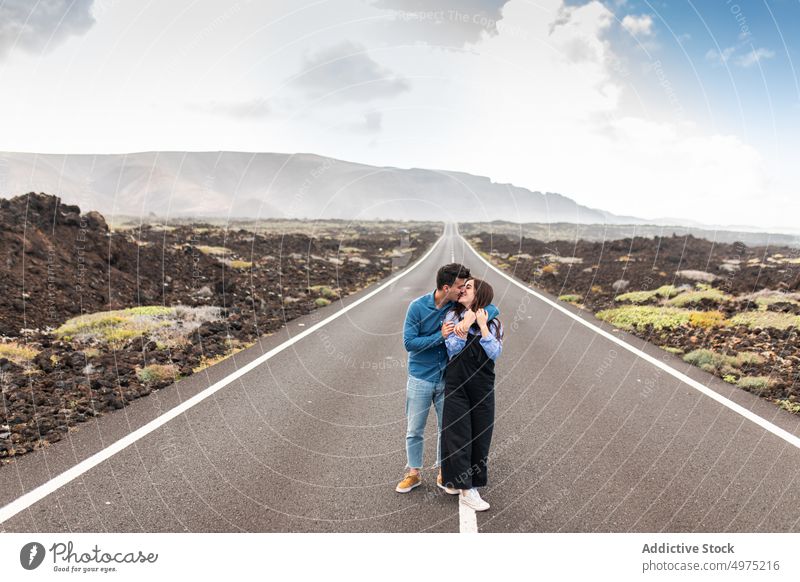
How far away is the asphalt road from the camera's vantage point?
170 inches

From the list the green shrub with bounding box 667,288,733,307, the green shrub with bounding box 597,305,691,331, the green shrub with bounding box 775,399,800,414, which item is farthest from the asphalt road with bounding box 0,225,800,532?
the green shrub with bounding box 667,288,733,307

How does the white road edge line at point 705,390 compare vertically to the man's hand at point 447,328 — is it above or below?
below

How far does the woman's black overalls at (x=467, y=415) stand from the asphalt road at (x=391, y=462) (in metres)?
0.26

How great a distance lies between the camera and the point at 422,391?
4871 millimetres

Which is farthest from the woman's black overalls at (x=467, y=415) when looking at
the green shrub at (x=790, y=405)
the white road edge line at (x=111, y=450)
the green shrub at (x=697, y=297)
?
the green shrub at (x=697, y=297)

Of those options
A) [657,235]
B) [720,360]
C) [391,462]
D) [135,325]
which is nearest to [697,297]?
[720,360]

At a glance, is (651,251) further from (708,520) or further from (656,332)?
(708,520)

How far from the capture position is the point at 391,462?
17.8 ft

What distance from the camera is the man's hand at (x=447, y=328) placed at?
4.37 m

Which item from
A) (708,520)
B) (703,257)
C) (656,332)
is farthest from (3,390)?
(703,257)

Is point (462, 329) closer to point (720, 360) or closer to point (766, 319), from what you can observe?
point (720, 360)

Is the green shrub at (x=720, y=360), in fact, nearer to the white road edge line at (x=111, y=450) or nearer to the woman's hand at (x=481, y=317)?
the woman's hand at (x=481, y=317)

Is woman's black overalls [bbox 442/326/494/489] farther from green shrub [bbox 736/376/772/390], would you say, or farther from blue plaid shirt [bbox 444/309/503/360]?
green shrub [bbox 736/376/772/390]
